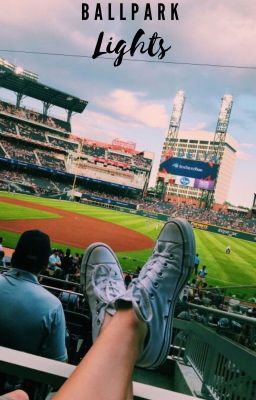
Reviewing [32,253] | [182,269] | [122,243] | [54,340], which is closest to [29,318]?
[54,340]

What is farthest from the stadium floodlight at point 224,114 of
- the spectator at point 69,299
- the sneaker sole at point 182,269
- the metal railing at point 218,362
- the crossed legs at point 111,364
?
the crossed legs at point 111,364

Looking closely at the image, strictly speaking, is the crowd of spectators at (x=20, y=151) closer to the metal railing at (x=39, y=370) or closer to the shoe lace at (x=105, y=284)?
the shoe lace at (x=105, y=284)

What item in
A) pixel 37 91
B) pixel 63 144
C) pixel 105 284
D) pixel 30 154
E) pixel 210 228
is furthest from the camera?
pixel 63 144

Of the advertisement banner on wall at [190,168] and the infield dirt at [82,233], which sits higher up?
the advertisement banner on wall at [190,168]

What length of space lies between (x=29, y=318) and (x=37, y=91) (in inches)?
2290

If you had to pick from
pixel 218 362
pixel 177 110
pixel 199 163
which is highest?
pixel 177 110

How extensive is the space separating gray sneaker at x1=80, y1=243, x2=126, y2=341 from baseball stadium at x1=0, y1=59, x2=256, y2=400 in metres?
0.39

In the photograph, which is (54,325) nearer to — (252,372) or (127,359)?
(127,359)

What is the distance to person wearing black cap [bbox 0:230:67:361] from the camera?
1.69 meters

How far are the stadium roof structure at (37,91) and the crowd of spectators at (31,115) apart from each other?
8.39ft

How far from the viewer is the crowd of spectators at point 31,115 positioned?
187 ft

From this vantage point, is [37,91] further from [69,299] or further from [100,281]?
[100,281]

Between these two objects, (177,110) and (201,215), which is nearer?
(201,215)

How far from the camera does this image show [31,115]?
5947 centimetres
